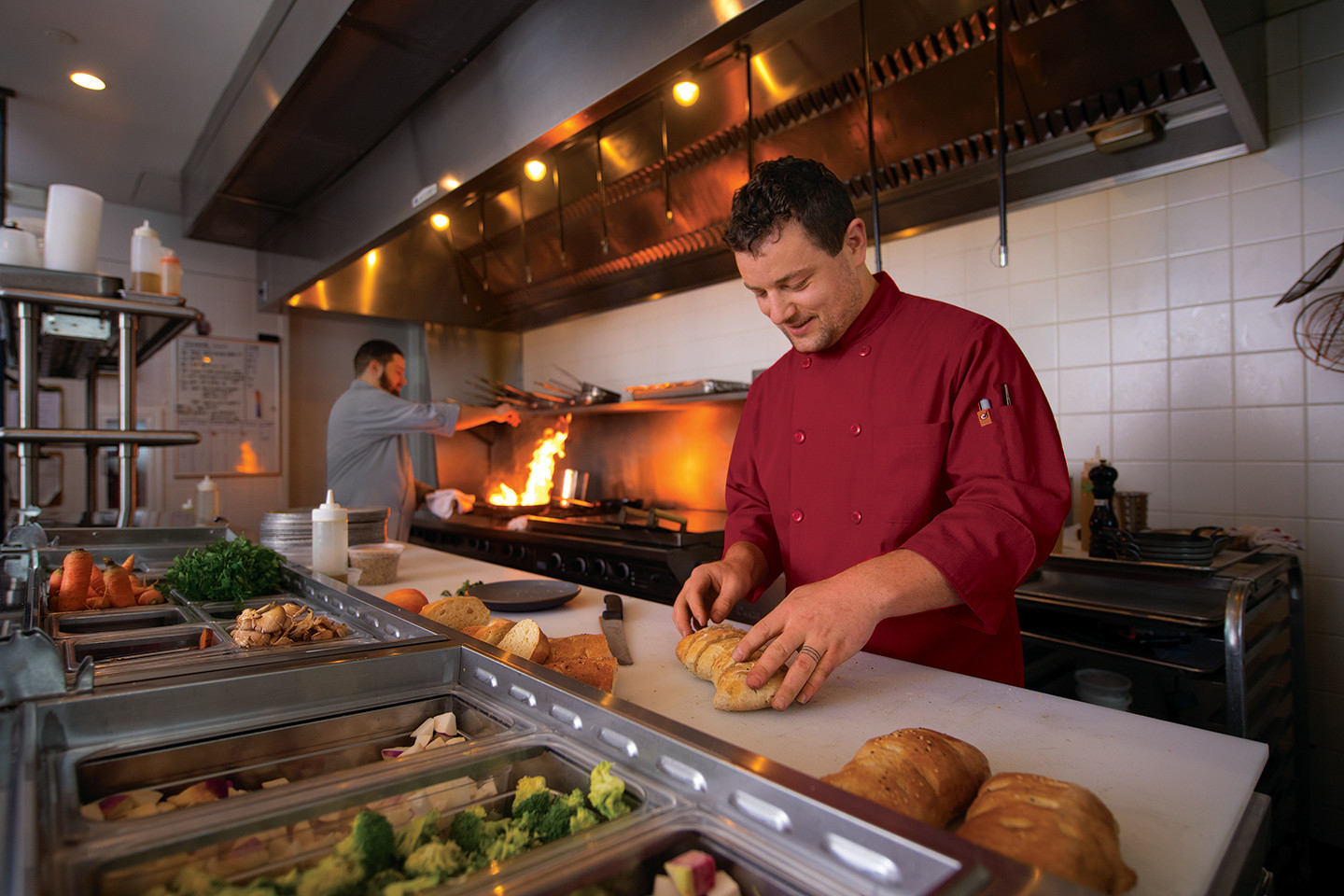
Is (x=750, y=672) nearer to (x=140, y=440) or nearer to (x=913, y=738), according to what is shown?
(x=913, y=738)

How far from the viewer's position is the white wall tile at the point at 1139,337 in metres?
2.73

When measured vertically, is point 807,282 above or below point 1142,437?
above

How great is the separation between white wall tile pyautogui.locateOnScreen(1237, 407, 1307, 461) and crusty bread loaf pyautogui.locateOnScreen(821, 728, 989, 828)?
2.50m

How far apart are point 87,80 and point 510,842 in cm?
498

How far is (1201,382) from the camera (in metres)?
2.65

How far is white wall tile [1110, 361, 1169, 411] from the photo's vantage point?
8.96ft

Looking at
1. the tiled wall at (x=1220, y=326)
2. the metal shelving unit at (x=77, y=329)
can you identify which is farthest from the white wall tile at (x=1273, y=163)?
the metal shelving unit at (x=77, y=329)

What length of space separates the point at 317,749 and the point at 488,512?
13.0ft

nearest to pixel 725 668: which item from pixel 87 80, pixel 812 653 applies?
pixel 812 653

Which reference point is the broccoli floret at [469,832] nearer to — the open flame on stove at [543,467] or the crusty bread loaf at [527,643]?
the crusty bread loaf at [527,643]

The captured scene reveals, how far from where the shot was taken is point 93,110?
13.7 feet

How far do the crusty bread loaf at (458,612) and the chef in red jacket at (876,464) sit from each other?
0.41m

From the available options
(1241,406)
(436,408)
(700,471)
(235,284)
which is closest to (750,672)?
(1241,406)

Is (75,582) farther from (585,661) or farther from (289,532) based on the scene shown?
(585,661)
